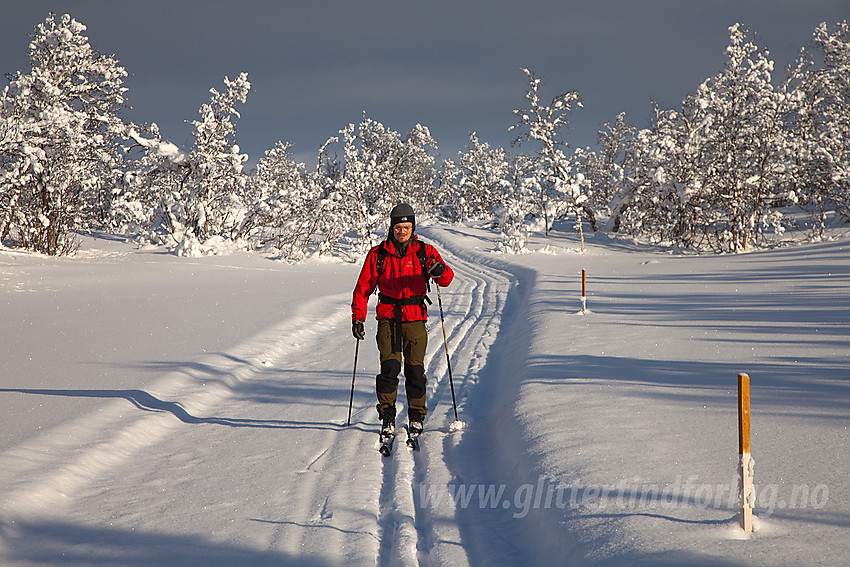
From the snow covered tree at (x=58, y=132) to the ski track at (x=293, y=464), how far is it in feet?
54.6

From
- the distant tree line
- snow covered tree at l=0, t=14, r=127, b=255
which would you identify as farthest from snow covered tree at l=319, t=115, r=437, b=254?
snow covered tree at l=0, t=14, r=127, b=255

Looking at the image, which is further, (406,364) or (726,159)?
(726,159)

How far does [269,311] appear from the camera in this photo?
1285 cm

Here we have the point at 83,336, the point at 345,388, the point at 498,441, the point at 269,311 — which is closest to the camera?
the point at 498,441

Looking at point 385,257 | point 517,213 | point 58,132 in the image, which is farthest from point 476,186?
point 385,257

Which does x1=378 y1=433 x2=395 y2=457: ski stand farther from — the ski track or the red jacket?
the red jacket

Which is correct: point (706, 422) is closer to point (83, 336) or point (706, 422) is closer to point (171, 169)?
point (83, 336)

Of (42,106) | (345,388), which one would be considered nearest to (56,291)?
(42,106)

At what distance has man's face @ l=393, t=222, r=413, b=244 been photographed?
18.6ft

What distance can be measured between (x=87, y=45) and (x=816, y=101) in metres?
30.8

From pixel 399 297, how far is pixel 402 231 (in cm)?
63

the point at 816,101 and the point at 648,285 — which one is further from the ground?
the point at 816,101

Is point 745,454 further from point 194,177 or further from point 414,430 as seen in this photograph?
point 194,177

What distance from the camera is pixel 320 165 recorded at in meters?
30.0
